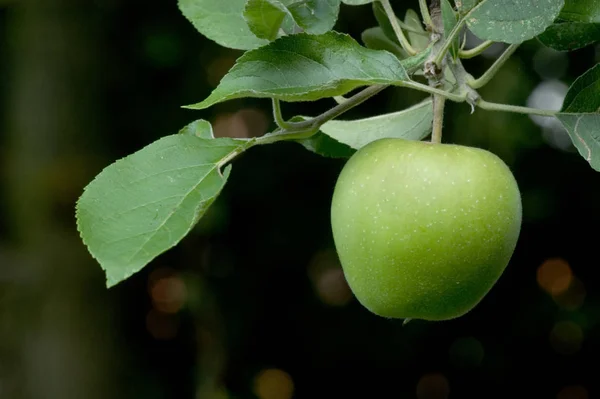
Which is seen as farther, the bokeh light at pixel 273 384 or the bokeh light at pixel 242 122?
the bokeh light at pixel 273 384

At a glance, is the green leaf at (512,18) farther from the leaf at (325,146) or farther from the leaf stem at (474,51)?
the leaf at (325,146)

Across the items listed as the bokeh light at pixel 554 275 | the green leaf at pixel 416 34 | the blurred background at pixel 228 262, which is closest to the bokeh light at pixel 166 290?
the blurred background at pixel 228 262

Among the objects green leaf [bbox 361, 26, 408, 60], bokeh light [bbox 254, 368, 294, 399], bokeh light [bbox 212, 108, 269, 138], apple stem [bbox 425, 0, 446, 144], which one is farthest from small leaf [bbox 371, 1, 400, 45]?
bokeh light [bbox 254, 368, 294, 399]

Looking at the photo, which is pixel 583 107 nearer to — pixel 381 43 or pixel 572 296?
pixel 381 43

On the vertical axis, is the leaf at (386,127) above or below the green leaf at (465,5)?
below

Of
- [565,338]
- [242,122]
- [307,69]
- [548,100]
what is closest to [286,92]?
[307,69]

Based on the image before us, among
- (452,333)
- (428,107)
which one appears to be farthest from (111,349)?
(428,107)
